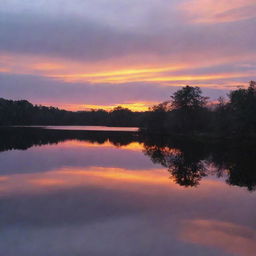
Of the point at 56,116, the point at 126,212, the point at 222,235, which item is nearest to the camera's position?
the point at 222,235

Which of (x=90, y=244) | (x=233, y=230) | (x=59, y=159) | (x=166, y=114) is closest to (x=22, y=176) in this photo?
(x=59, y=159)

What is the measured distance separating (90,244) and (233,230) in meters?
4.99

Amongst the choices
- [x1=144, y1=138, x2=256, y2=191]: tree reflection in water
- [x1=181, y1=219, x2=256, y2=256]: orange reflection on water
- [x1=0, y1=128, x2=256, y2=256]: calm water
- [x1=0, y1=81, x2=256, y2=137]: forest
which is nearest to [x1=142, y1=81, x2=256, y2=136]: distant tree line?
[x1=0, y1=81, x2=256, y2=137]: forest

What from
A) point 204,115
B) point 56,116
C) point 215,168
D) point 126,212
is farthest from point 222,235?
point 56,116

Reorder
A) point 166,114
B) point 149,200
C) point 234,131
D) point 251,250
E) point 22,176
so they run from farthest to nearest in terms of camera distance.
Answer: point 166,114, point 234,131, point 22,176, point 149,200, point 251,250

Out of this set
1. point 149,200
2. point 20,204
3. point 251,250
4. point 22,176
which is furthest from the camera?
point 22,176

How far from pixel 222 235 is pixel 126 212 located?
4.28m

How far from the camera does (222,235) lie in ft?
37.5

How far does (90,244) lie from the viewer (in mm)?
10508

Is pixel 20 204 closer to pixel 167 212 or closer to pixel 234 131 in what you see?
pixel 167 212

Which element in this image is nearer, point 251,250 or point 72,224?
point 251,250

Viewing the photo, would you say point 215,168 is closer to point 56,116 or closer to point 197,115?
point 197,115

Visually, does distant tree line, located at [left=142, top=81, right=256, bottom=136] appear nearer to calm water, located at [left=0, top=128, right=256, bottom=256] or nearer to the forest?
the forest

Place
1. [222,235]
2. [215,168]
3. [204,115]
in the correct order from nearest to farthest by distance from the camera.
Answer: [222,235] < [215,168] < [204,115]
